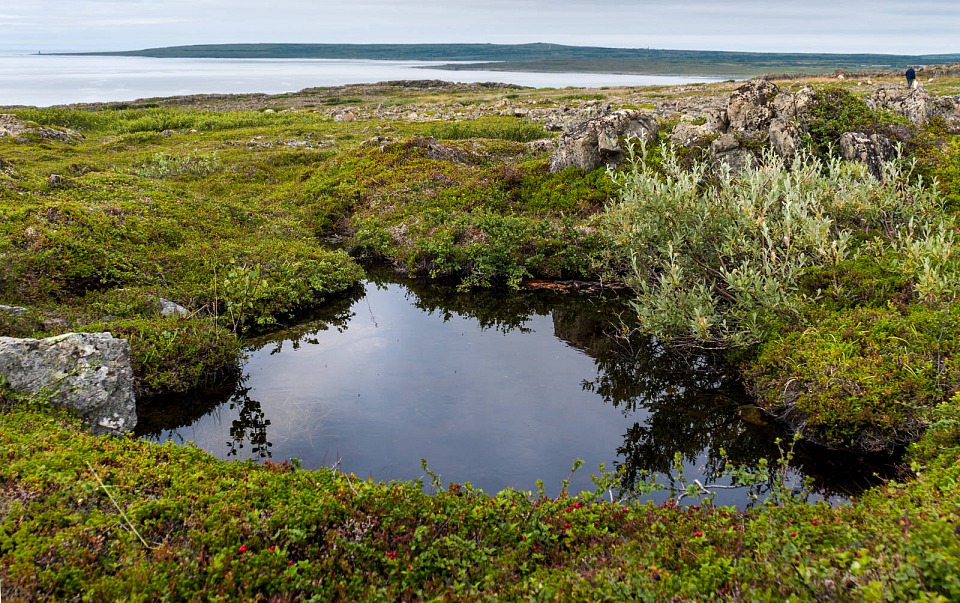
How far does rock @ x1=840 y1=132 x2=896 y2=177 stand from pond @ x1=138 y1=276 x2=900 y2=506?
37.6 ft

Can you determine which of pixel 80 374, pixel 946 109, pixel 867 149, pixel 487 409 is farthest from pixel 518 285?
pixel 946 109

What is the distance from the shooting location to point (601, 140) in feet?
87.5

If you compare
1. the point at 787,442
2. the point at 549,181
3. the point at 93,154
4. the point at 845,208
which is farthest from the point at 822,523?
the point at 93,154

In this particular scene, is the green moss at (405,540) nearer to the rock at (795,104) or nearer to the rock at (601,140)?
the rock at (795,104)

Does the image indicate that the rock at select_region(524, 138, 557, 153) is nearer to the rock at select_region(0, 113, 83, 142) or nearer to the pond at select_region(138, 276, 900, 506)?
the pond at select_region(138, 276, 900, 506)

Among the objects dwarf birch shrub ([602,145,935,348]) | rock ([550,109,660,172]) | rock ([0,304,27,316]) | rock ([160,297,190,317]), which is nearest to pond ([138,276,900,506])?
dwarf birch shrub ([602,145,935,348])

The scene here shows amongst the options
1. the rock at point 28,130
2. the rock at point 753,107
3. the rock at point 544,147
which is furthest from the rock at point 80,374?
the rock at point 28,130

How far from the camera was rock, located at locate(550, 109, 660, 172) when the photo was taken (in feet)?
87.6

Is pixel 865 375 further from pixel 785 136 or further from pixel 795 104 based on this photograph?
pixel 795 104

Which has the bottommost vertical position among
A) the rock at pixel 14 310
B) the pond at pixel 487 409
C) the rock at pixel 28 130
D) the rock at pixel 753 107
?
the pond at pixel 487 409

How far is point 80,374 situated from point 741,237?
14.0 m

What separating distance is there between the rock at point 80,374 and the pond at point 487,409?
1.32 metres

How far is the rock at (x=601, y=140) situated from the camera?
26.7 m

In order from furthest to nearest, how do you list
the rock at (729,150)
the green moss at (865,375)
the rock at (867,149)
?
the rock at (729,150) < the rock at (867,149) < the green moss at (865,375)
